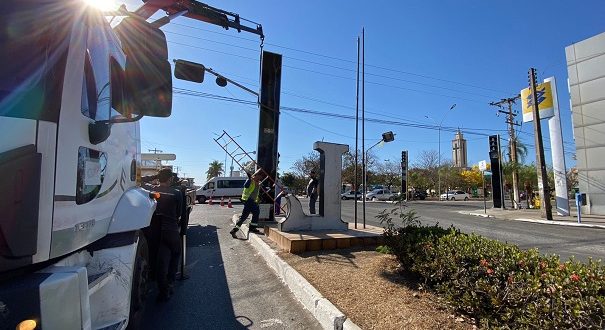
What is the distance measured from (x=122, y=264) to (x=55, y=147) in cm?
123

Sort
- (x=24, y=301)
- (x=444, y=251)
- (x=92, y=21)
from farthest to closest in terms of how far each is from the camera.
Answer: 1. (x=444, y=251)
2. (x=92, y=21)
3. (x=24, y=301)

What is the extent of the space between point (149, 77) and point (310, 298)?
3240 millimetres

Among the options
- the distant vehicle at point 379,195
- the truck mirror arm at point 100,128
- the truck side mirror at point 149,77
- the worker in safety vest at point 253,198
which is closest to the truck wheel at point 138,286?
the truck mirror arm at point 100,128

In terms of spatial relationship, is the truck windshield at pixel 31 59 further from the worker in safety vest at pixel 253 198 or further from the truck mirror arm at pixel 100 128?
the worker in safety vest at pixel 253 198

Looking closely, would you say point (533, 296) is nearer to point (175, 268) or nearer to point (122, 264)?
point (122, 264)

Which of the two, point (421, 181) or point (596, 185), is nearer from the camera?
point (596, 185)

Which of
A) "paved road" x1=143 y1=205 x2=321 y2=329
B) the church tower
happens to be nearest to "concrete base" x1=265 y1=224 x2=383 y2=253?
"paved road" x1=143 y1=205 x2=321 y2=329

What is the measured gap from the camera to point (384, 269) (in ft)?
18.5

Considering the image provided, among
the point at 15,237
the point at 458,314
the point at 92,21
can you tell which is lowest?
the point at 458,314

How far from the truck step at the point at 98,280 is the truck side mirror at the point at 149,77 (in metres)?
1.11

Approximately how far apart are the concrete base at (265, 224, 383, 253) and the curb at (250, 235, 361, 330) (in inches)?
15.7

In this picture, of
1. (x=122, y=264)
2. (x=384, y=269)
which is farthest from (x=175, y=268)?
(x=384, y=269)

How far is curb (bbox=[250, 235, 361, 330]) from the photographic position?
3871 millimetres

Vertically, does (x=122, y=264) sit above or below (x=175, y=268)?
above
